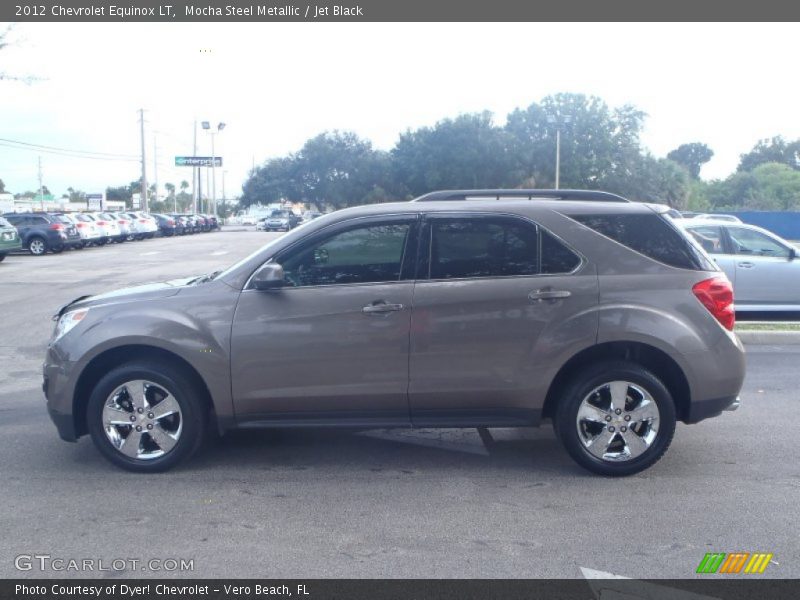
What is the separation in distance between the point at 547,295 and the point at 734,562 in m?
2.06

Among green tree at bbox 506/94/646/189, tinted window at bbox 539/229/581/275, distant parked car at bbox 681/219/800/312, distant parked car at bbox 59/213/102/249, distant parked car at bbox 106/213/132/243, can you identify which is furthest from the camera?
green tree at bbox 506/94/646/189

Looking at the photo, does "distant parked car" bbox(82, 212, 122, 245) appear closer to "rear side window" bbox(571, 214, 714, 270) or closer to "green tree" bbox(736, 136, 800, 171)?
"rear side window" bbox(571, 214, 714, 270)

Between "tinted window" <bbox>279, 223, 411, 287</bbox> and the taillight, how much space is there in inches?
81.2

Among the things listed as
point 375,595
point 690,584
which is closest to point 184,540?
point 375,595

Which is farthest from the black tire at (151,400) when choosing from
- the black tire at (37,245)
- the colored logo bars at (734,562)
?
the black tire at (37,245)

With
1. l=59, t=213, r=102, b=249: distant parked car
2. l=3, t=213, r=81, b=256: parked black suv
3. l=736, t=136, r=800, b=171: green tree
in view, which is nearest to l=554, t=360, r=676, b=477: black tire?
l=3, t=213, r=81, b=256: parked black suv

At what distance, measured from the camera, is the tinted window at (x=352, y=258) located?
592 cm

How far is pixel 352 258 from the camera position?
19.7 ft

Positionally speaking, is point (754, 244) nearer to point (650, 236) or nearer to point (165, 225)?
point (650, 236)

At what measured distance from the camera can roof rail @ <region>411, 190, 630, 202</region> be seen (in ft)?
21.2

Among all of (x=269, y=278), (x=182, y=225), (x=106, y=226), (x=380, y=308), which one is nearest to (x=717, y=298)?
(x=380, y=308)

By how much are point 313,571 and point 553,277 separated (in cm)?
261

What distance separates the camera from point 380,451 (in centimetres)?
653

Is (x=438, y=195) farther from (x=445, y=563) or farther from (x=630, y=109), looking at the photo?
(x=630, y=109)
